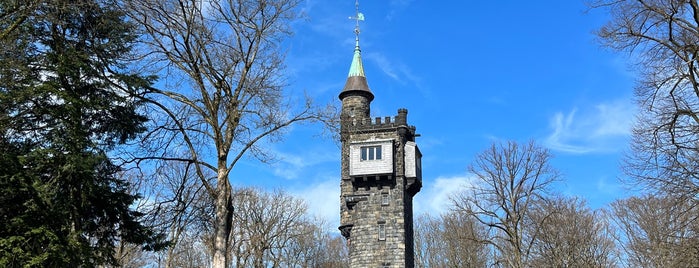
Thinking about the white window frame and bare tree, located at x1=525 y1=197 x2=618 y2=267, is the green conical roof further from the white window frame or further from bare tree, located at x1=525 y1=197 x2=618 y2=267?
bare tree, located at x1=525 y1=197 x2=618 y2=267

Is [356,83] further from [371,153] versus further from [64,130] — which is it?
[64,130]

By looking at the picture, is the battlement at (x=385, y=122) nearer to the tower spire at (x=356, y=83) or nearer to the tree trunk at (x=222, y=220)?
the tower spire at (x=356, y=83)

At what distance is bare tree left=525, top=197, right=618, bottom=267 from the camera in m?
32.6

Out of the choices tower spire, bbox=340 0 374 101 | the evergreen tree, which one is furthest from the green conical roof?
the evergreen tree

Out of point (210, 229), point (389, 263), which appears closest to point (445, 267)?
point (389, 263)

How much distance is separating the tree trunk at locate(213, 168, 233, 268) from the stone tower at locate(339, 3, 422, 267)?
2450cm

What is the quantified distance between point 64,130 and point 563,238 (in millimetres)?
25888

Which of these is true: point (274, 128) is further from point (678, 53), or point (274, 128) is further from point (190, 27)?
point (678, 53)

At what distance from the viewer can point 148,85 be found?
14.9 meters

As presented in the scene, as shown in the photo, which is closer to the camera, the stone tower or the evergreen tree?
the evergreen tree

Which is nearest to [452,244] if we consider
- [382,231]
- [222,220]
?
[382,231]

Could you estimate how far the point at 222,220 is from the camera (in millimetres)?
13914

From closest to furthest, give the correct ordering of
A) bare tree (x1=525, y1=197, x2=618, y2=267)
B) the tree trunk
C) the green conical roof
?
the tree trunk, bare tree (x1=525, y1=197, x2=618, y2=267), the green conical roof

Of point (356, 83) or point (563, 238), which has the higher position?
point (356, 83)
